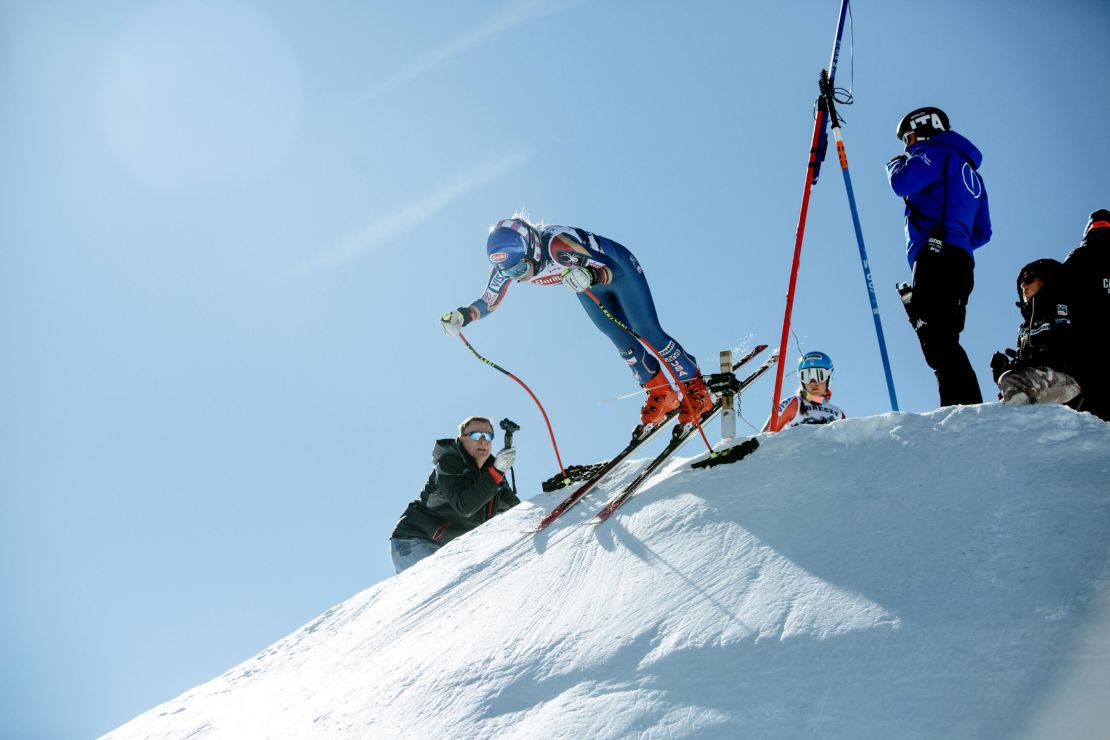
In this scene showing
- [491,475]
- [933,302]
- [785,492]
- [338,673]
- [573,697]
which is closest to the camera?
[573,697]

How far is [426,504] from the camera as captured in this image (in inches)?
269

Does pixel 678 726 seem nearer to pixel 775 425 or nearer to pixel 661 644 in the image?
pixel 661 644

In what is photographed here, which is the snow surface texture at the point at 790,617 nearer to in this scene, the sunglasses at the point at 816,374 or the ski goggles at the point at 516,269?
the sunglasses at the point at 816,374

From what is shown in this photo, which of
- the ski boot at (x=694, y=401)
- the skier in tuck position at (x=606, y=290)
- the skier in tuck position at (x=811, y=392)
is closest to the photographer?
the skier in tuck position at (x=811, y=392)

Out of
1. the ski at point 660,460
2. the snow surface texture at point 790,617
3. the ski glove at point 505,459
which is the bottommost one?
the snow surface texture at point 790,617

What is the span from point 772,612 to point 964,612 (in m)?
0.61

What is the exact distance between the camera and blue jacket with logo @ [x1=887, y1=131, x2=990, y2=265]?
4.79 metres

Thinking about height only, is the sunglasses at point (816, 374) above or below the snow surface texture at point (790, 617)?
above

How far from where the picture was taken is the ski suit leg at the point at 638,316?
22.9 feet

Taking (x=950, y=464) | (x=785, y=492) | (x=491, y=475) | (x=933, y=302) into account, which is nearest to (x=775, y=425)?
(x=933, y=302)

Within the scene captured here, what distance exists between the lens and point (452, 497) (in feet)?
21.3

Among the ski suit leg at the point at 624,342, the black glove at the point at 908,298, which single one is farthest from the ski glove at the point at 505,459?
the black glove at the point at 908,298

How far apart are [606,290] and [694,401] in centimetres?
140

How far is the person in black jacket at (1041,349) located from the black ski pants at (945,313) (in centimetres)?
21
